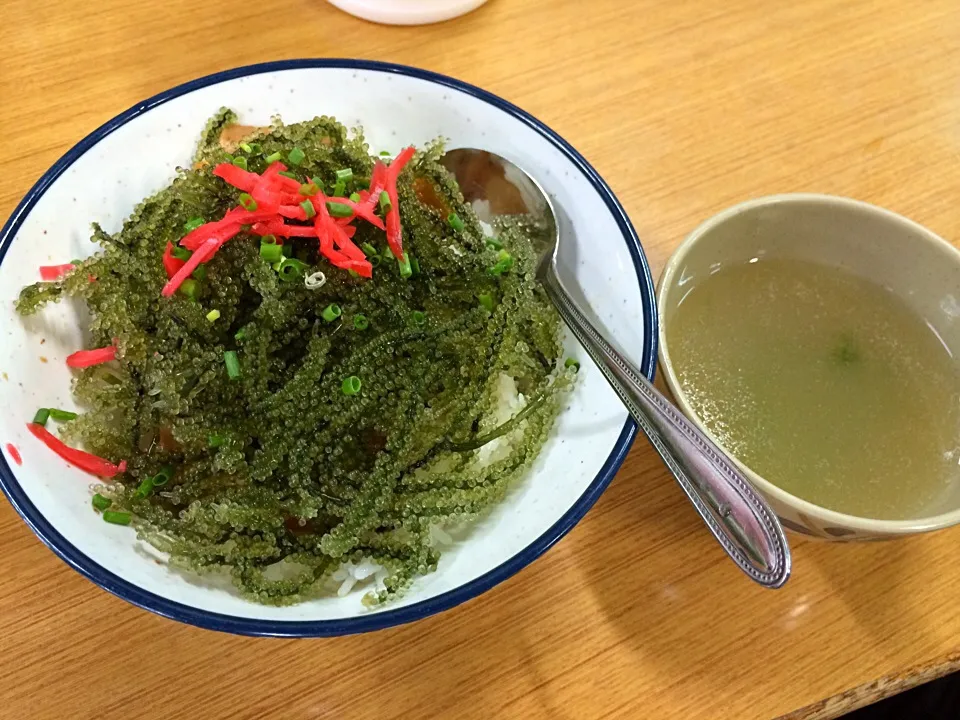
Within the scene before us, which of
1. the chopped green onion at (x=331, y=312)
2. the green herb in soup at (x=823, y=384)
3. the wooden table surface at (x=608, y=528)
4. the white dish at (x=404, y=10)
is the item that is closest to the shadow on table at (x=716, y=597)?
the wooden table surface at (x=608, y=528)

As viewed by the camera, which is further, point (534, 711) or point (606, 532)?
point (606, 532)

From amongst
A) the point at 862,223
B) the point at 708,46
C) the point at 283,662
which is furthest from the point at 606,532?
the point at 708,46

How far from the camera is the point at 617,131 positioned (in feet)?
4.56

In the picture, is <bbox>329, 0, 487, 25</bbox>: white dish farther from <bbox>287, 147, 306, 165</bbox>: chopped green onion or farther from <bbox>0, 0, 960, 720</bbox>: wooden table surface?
<bbox>287, 147, 306, 165</bbox>: chopped green onion

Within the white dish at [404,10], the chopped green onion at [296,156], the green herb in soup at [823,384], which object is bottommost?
the green herb in soup at [823,384]

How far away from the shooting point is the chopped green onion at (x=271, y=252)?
2.95ft

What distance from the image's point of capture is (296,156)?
992 mm

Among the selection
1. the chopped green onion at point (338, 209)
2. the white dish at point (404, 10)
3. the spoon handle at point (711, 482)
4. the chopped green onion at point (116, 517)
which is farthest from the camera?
the white dish at point (404, 10)

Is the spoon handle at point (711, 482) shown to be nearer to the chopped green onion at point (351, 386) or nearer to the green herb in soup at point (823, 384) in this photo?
the green herb in soup at point (823, 384)

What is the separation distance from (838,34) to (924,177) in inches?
17.5

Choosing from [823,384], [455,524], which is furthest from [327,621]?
[823,384]

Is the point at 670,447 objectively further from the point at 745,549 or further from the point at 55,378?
the point at 55,378

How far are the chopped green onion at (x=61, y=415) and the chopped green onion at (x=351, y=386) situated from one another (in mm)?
369

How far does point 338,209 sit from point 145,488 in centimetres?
44
